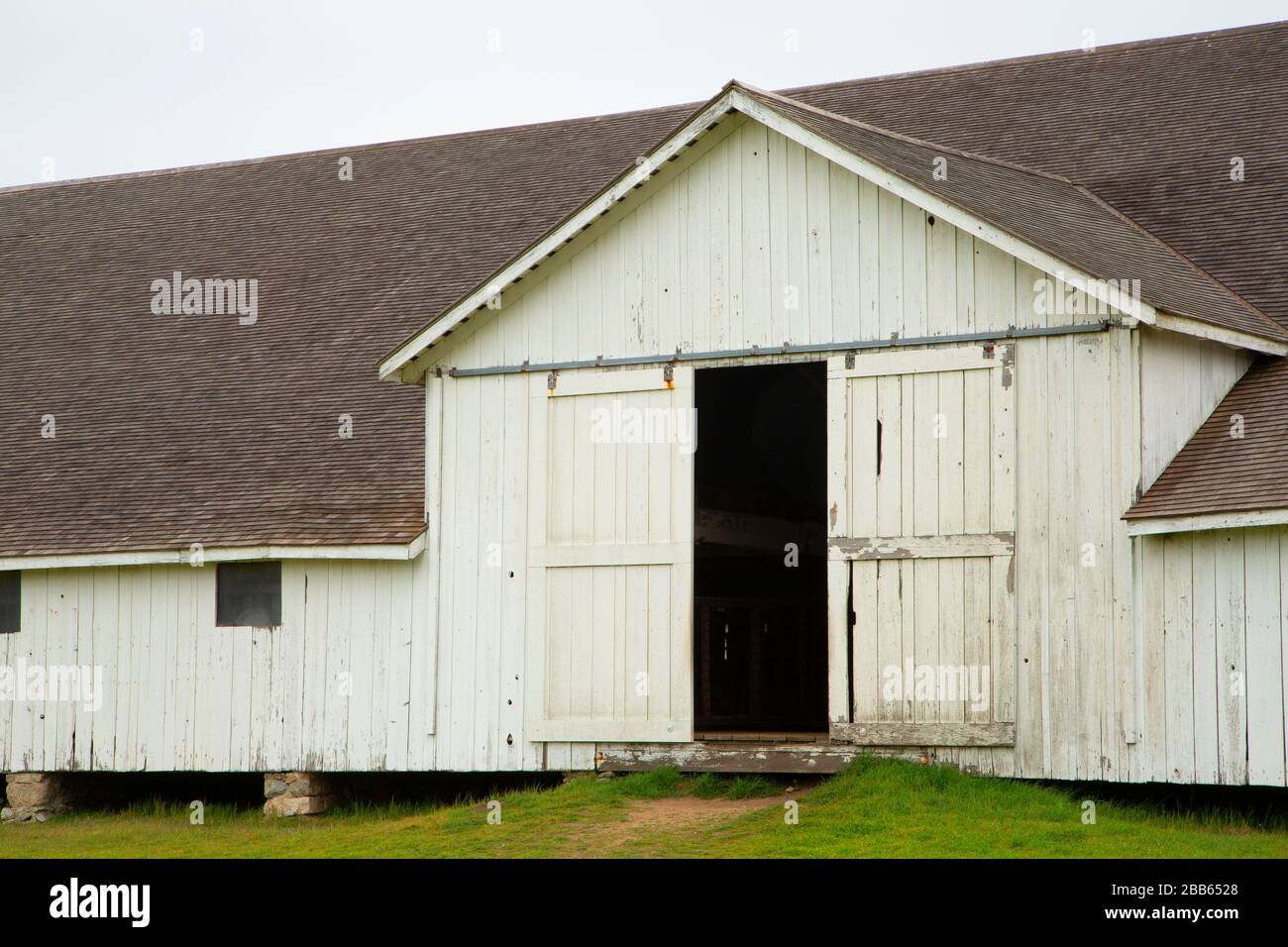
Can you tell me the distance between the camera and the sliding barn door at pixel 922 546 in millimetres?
14789

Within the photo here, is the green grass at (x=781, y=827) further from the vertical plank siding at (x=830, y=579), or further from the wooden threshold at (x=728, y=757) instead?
the vertical plank siding at (x=830, y=579)

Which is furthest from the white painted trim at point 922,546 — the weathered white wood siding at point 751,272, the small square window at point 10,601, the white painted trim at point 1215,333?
the small square window at point 10,601

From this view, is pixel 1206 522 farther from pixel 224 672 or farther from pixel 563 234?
pixel 224 672

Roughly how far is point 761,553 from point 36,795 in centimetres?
825

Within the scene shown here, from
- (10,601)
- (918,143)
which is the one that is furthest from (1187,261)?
(10,601)

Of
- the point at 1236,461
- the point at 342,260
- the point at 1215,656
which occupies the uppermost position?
the point at 342,260

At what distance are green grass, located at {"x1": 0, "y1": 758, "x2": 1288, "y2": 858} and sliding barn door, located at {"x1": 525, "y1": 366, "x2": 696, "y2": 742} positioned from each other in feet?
2.33

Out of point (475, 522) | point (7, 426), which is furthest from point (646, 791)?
point (7, 426)

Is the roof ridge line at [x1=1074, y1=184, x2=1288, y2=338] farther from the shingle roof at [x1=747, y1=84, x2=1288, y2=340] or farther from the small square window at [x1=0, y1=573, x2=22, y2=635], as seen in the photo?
the small square window at [x1=0, y1=573, x2=22, y2=635]

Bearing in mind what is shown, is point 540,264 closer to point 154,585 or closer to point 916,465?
point 916,465

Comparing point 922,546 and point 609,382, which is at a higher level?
point 609,382

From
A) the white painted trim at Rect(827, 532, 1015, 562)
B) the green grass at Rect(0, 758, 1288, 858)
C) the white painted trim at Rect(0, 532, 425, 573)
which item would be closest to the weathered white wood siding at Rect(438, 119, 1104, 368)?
the white painted trim at Rect(827, 532, 1015, 562)

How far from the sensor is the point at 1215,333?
1434cm

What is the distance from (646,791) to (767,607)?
13.9 feet
